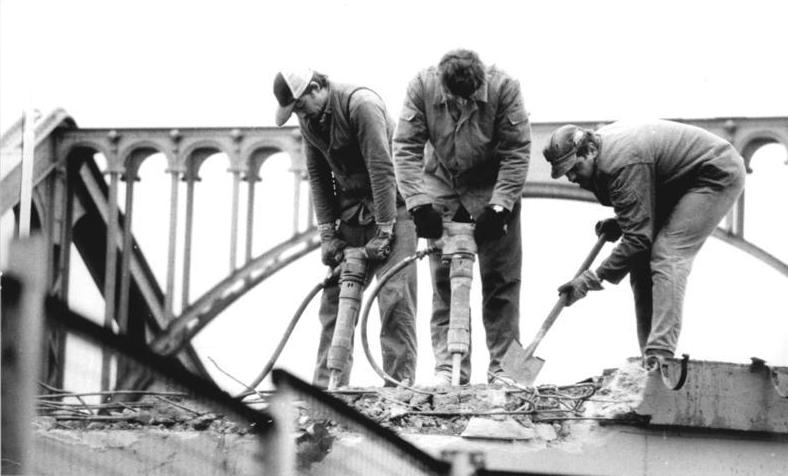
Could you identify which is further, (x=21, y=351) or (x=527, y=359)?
(x=527, y=359)

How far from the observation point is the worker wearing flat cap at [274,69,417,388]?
34.0ft

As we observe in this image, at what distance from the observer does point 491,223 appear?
10016 millimetres

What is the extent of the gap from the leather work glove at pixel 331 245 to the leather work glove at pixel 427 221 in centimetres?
81

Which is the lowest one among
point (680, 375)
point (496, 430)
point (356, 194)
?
point (496, 430)

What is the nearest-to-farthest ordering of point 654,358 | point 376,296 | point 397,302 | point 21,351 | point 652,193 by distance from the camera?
1. point 21,351
2. point 654,358
3. point 652,193
4. point 376,296
5. point 397,302

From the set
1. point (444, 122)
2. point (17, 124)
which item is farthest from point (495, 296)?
point (17, 124)

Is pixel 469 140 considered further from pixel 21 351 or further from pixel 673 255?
pixel 21 351

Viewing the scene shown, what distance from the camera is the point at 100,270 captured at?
21547 mm

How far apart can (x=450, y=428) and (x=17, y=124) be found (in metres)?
11.8

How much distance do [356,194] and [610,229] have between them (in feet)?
4.50

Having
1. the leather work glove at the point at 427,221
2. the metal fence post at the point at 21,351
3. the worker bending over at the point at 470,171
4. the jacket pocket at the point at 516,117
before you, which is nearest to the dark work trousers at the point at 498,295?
the worker bending over at the point at 470,171

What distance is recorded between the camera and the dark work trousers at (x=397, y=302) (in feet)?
34.7

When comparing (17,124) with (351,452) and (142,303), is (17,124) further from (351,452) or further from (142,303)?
(351,452)

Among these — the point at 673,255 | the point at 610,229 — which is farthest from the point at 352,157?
the point at 673,255
